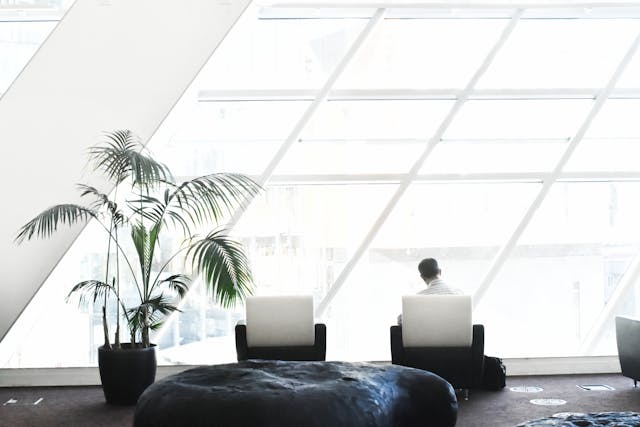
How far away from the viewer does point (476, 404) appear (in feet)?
21.6

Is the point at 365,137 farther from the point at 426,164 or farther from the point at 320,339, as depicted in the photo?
the point at 320,339

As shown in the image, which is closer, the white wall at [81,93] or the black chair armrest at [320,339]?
the black chair armrest at [320,339]

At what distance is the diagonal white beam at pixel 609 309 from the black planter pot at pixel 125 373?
490 centimetres

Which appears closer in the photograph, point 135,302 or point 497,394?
point 497,394

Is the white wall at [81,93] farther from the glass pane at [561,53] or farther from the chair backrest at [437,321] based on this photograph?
the chair backrest at [437,321]

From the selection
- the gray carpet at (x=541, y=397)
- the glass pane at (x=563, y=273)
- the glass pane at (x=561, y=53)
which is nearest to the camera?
the gray carpet at (x=541, y=397)

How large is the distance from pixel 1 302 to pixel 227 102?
3160 millimetres

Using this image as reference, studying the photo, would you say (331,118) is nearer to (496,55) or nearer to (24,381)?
(496,55)

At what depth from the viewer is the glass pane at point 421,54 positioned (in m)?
8.94

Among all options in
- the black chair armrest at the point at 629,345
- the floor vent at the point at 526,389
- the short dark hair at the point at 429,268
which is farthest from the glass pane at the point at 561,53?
the floor vent at the point at 526,389

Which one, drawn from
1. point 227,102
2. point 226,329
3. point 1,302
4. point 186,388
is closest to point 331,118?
point 227,102

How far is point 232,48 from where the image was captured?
8.83 metres

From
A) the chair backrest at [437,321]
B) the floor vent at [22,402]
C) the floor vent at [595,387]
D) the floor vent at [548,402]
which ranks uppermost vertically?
the chair backrest at [437,321]

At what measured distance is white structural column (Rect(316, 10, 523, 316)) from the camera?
8.62 m
